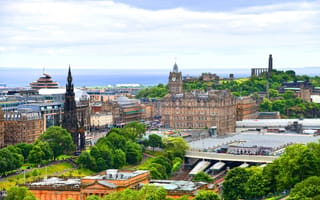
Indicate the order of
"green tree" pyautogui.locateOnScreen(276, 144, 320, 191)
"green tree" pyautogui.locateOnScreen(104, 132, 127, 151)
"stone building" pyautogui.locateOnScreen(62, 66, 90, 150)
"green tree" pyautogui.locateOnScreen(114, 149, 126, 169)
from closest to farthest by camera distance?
"green tree" pyautogui.locateOnScreen(276, 144, 320, 191), "green tree" pyautogui.locateOnScreen(114, 149, 126, 169), "green tree" pyautogui.locateOnScreen(104, 132, 127, 151), "stone building" pyautogui.locateOnScreen(62, 66, 90, 150)

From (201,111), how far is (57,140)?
61.5 m

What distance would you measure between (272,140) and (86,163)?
51815 millimetres

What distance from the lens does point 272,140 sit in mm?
156375

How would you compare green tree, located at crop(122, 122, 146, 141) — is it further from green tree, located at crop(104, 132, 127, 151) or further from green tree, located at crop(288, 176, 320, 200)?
green tree, located at crop(288, 176, 320, 200)

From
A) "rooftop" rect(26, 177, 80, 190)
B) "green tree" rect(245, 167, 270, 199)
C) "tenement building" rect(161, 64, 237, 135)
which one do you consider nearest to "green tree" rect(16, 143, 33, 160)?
"rooftop" rect(26, 177, 80, 190)

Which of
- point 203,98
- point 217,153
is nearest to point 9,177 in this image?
point 217,153

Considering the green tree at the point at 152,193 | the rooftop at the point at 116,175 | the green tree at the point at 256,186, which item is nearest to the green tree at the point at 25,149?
the rooftop at the point at 116,175

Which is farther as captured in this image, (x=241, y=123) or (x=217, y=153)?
(x=241, y=123)

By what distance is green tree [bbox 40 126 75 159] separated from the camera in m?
129

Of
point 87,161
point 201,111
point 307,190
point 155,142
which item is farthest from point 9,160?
point 201,111

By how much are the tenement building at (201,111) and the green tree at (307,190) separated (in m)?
104

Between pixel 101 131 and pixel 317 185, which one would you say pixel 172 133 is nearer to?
pixel 101 131

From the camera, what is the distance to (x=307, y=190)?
241ft

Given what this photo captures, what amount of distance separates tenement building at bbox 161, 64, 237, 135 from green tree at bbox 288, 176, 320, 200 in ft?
341
